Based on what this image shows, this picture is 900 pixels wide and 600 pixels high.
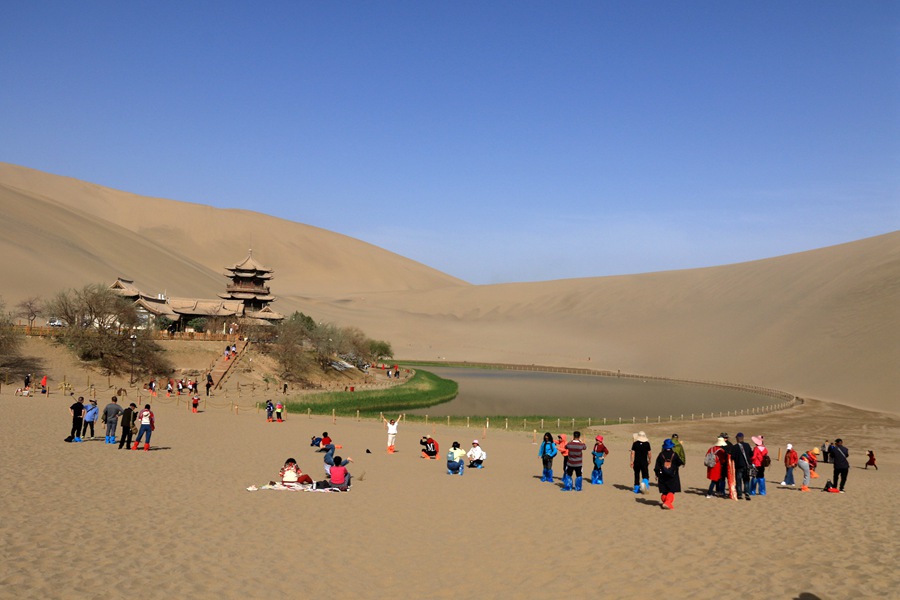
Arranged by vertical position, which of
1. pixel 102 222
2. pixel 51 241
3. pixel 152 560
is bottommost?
pixel 152 560

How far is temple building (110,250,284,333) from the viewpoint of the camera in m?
60.3

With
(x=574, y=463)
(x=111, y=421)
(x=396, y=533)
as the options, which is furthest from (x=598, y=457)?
(x=111, y=421)

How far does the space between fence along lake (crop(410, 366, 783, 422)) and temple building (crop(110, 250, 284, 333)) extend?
68.3 ft

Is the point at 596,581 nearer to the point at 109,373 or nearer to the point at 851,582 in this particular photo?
the point at 851,582

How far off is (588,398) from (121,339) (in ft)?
113

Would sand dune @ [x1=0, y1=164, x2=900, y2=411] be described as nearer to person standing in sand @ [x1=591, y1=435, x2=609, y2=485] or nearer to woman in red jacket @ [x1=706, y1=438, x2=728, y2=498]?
person standing in sand @ [x1=591, y1=435, x2=609, y2=485]

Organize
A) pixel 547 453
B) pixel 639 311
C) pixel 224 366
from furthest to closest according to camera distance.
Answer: pixel 639 311 → pixel 224 366 → pixel 547 453

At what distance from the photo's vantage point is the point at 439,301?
547 ft

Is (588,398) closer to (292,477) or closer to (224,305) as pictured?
(224,305)

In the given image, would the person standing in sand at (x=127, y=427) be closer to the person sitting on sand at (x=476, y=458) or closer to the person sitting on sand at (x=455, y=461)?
the person sitting on sand at (x=455, y=461)

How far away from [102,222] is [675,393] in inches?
4096

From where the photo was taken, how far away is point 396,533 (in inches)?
460

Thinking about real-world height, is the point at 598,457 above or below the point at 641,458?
below

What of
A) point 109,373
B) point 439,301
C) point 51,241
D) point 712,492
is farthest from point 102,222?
point 712,492
